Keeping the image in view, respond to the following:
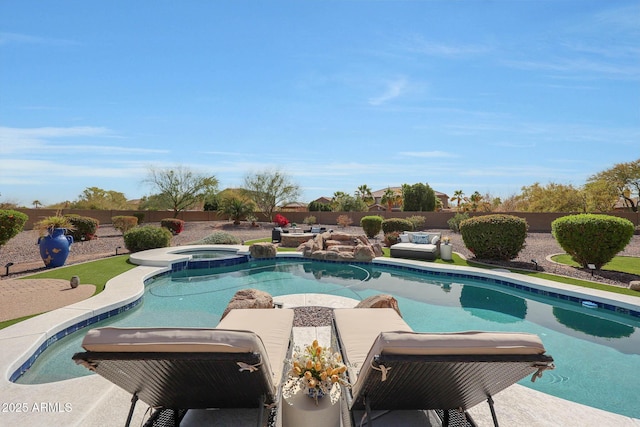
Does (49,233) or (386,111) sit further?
(386,111)

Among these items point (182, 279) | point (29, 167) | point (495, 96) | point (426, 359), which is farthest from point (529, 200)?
point (29, 167)

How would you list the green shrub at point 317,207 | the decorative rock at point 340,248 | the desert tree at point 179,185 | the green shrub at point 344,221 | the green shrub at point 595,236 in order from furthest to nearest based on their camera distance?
the green shrub at point 317,207, the desert tree at point 179,185, the green shrub at point 344,221, the decorative rock at point 340,248, the green shrub at point 595,236

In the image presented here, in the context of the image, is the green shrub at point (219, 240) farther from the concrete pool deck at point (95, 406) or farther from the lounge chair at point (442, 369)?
the lounge chair at point (442, 369)

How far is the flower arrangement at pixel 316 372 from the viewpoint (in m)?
1.75

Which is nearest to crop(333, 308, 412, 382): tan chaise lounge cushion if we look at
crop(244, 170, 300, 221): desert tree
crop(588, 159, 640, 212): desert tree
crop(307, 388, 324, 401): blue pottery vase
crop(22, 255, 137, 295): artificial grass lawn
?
crop(307, 388, 324, 401): blue pottery vase

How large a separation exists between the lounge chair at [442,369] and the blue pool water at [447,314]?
6.34ft

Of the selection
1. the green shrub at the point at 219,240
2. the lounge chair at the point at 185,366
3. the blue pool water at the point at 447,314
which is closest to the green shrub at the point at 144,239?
the green shrub at the point at 219,240

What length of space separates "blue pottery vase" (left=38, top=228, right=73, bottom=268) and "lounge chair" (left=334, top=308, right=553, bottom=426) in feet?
30.0

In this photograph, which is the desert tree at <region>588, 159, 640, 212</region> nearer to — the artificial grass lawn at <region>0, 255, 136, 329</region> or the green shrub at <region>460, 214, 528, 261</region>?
the green shrub at <region>460, 214, 528, 261</region>

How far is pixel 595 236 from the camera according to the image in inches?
301

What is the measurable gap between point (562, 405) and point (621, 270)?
312 inches

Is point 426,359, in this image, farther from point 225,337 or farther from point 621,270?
point 621,270

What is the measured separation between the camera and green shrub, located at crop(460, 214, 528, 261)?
29.8 ft

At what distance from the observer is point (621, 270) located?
8078 millimetres
